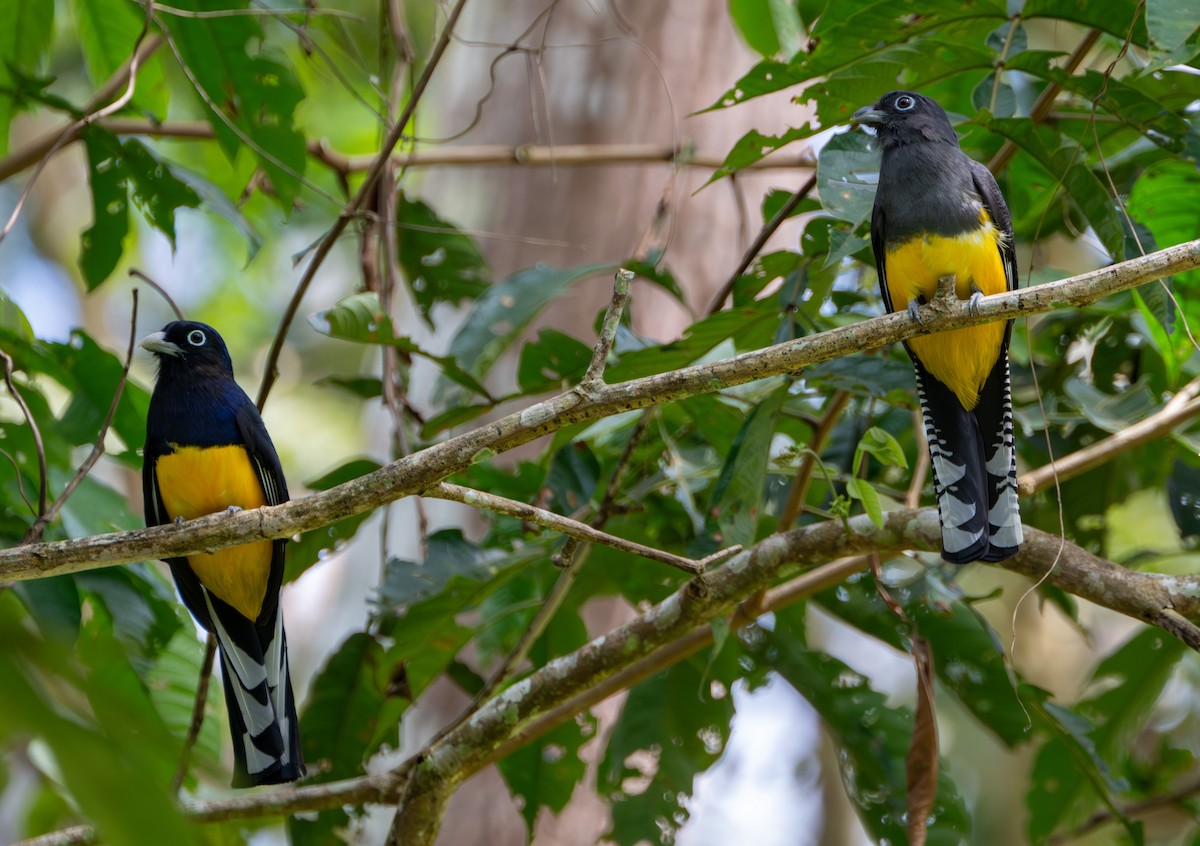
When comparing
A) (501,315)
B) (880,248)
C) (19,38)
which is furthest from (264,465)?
(880,248)

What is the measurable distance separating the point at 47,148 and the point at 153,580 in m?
1.52

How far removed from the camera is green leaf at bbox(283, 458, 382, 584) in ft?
11.2

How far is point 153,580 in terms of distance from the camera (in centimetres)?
330

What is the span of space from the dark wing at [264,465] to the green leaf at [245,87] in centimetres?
81

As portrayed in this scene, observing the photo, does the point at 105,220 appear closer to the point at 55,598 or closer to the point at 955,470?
the point at 55,598

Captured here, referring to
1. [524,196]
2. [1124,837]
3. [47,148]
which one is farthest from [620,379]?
[1124,837]

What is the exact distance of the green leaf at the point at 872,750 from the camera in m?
3.57

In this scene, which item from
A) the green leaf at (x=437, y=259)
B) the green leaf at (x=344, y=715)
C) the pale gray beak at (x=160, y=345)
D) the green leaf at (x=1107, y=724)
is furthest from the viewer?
the green leaf at (x=437, y=259)

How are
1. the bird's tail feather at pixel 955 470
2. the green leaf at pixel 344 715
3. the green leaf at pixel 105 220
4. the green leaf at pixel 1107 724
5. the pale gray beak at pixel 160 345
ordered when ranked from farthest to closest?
the green leaf at pixel 1107 724, the green leaf at pixel 105 220, the green leaf at pixel 344 715, the pale gray beak at pixel 160 345, the bird's tail feather at pixel 955 470

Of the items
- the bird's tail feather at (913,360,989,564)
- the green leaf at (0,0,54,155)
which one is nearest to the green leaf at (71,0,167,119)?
the green leaf at (0,0,54,155)

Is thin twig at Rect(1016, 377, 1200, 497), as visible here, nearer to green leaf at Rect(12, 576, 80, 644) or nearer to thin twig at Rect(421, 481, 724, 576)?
thin twig at Rect(421, 481, 724, 576)

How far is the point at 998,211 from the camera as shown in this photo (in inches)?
124

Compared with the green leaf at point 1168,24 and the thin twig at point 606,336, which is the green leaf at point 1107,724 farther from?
the thin twig at point 606,336

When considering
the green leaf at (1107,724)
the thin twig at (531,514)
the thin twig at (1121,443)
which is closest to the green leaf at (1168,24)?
the thin twig at (1121,443)
